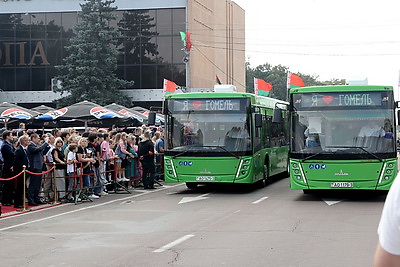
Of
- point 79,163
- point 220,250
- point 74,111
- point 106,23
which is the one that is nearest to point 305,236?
point 220,250

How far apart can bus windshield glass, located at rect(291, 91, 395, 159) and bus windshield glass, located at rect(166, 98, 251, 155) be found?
2393 mm

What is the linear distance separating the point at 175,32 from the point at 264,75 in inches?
2812

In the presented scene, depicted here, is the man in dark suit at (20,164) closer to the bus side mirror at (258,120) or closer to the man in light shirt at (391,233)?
the bus side mirror at (258,120)

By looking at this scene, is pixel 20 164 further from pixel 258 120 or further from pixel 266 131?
pixel 266 131

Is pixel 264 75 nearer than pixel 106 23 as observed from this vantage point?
No

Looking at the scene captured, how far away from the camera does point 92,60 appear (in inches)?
2132

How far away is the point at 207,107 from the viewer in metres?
20.3

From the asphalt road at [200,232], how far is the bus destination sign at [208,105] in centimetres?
252

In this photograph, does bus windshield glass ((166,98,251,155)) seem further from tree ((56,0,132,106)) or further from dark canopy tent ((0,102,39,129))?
tree ((56,0,132,106))

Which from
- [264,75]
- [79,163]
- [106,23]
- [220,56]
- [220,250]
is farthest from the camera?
[264,75]

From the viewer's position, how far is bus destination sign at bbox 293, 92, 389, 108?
17.7 m

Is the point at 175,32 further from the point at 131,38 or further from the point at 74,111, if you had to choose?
the point at 74,111

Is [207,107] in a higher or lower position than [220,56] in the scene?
lower

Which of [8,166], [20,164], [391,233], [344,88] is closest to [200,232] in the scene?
[20,164]
